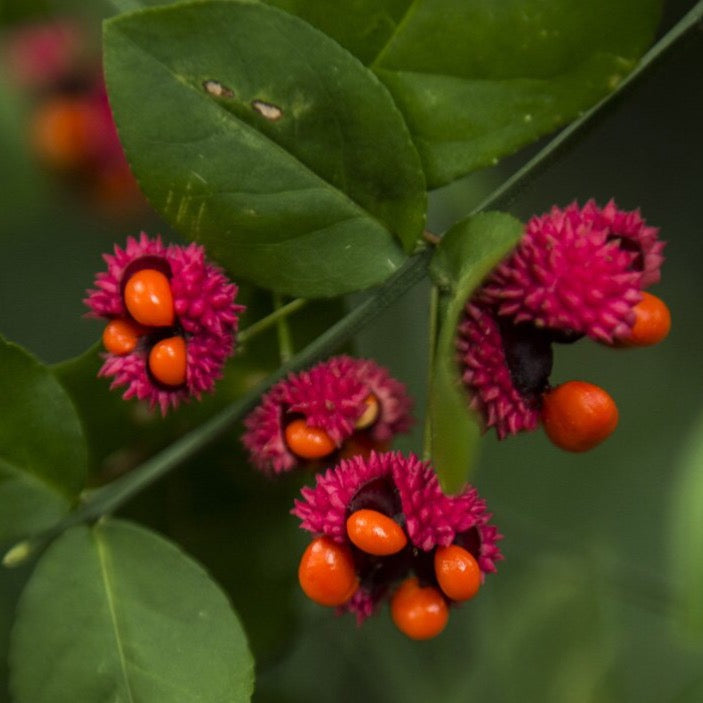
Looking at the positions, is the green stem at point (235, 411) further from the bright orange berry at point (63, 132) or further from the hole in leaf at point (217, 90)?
the bright orange berry at point (63, 132)

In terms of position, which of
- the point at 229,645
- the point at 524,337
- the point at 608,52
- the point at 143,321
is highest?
the point at 608,52

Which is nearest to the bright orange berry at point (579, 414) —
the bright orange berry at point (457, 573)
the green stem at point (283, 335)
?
the bright orange berry at point (457, 573)

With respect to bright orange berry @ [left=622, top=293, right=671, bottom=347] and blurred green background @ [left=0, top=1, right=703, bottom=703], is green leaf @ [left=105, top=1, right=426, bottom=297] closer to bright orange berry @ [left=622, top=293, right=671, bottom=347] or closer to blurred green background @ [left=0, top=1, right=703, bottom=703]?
bright orange berry @ [left=622, top=293, right=671, bottom=347]

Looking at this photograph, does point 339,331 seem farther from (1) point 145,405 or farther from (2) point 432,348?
(1) point 145,405

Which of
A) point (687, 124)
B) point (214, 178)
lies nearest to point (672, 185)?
point (687, 124)

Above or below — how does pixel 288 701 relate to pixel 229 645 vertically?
below

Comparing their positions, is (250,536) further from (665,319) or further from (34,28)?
(34,28)

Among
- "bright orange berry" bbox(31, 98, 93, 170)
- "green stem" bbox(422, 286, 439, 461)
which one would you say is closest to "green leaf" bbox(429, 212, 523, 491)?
"green stem" bbox(422, 286, 439, 461)
